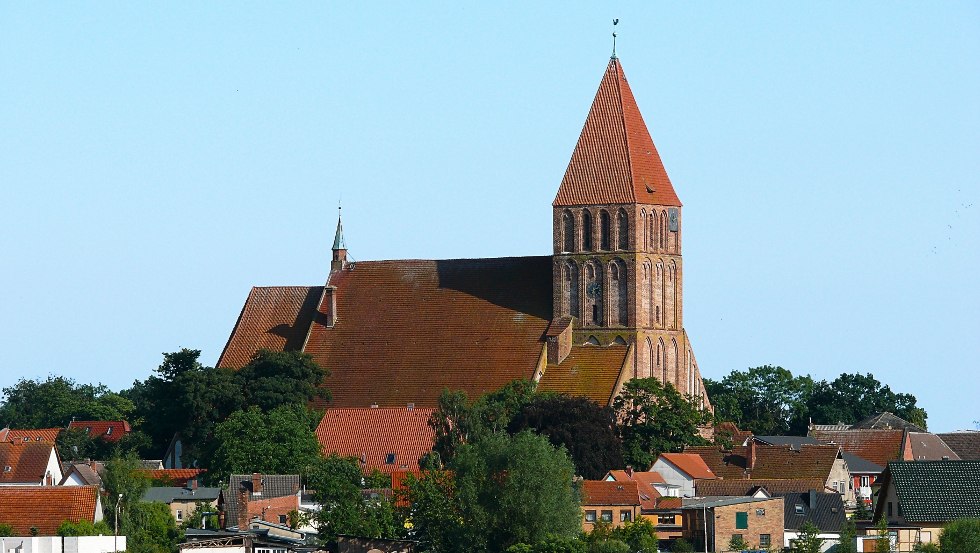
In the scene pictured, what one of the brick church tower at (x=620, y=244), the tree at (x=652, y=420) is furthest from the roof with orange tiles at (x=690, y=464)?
the brick church tower at (x=620, y=244)

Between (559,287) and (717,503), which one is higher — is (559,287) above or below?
above

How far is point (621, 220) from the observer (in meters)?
120

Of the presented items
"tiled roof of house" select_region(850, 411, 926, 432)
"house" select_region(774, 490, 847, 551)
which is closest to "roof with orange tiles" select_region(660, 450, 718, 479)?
"house" select_region(774, 490, 847, 551)

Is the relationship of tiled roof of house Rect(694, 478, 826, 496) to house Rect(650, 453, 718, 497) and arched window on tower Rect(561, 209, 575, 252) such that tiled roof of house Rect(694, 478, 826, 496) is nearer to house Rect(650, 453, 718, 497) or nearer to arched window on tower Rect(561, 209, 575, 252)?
house Rect(650, 453, 718, 497)

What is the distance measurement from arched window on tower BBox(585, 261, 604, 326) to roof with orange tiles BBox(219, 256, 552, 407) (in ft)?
7.14

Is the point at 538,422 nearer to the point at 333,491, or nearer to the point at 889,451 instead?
the point at 333,491

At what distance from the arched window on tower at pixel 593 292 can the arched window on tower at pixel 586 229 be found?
3.60 feet

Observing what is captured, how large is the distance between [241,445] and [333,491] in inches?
544

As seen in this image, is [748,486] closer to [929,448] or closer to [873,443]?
[873,443]

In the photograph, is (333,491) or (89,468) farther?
(89,468)

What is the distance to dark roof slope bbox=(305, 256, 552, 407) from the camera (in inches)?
4732

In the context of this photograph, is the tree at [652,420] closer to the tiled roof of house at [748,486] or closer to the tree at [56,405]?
the tiled roof of house at [748,486]

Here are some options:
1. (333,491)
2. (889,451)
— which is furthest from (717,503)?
(889,451)

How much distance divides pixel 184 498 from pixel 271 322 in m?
34.5
